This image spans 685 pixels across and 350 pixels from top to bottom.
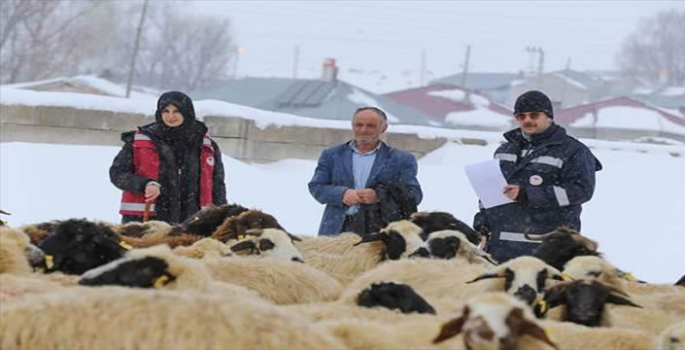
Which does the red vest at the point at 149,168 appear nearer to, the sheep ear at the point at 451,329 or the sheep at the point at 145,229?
the sheep at the point at 145,229

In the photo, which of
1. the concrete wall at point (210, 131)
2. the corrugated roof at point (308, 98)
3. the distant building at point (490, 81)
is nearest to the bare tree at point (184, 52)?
the distant building at point (490, 81)

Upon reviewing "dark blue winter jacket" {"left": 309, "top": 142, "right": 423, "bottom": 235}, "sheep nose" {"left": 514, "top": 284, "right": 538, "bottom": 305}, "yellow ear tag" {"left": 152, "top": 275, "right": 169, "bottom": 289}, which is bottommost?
"sheep nose" {"left": 514, "top": 284, "right": 538, "bottom": 305}

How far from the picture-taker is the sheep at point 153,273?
401cm

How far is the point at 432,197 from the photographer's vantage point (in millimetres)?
15414

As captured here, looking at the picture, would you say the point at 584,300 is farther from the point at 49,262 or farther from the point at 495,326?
the point at 49,262

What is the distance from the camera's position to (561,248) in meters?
6.47

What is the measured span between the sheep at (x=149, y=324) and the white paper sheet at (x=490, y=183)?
3.74m

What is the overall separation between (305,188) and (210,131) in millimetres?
1563

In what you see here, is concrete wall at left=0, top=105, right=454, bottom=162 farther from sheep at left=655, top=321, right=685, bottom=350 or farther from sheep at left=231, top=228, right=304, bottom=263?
sheep at left=655, top=321, right=685, bottom=350

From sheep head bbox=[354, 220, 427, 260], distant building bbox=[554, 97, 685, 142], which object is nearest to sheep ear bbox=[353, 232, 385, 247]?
sheep head bbox=[354, 220, 427, 260]

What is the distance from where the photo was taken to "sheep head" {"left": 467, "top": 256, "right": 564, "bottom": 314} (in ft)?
17.3

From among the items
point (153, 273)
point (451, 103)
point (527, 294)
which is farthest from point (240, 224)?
point (451, 103)

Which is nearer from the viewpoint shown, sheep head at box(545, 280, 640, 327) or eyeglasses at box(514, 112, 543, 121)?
sheep head at box(545, 280, 640, 327)

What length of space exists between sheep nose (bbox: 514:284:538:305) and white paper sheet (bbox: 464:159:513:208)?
66.6 inches
